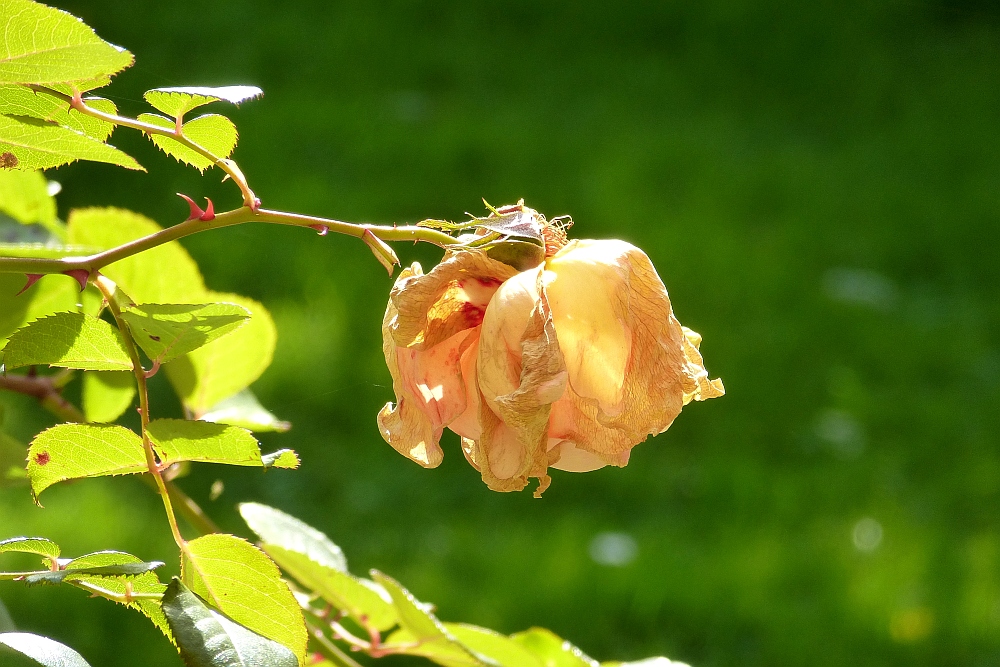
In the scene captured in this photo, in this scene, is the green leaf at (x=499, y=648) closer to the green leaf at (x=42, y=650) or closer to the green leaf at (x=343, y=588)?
the green leaf at (x=343, y=588)

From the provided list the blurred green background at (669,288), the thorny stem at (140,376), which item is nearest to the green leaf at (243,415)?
the thorny stem at (140,376)

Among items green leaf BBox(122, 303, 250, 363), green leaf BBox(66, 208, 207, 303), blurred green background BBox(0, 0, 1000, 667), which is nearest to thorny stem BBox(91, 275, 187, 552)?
green leaf BBox(122, 303, 250, 363)

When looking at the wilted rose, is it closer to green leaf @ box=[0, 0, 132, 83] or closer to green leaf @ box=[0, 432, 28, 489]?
green leaf @ box=[0, 0, 132, 83]

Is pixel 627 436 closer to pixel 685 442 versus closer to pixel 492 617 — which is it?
pixel 492 617

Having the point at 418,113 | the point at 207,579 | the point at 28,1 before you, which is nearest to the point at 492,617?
the point at 207,579

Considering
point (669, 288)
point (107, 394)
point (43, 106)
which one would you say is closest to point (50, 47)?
point (43, 106)
